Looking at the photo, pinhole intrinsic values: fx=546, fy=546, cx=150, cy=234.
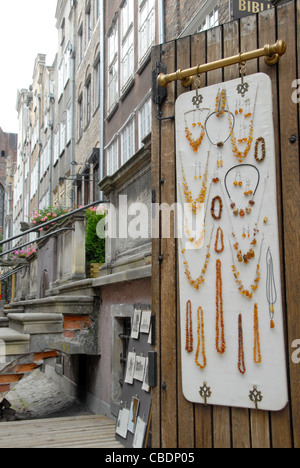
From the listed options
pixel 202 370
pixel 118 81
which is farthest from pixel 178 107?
pixel 118 81

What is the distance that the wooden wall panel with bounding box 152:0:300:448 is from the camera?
10.1 feet

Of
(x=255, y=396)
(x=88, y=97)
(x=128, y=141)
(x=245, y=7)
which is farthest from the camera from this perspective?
(x=88, y=97)

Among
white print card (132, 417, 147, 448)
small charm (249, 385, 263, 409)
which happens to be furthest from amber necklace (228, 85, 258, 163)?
white print card (132, 417, 147, 448)

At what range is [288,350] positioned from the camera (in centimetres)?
307

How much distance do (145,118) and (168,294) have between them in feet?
33.7

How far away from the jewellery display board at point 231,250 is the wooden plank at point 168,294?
84mm

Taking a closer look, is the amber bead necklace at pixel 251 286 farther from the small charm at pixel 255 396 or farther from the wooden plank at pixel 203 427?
the wooden plank at pixel 203 427

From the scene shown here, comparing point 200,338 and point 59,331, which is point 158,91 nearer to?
point 200,338

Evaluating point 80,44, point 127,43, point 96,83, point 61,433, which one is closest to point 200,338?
point 61,433

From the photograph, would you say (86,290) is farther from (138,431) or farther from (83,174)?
(83,174)

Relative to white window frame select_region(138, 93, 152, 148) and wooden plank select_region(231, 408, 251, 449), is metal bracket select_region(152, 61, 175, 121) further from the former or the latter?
white window frame select_region(138, 93, 152, 148)

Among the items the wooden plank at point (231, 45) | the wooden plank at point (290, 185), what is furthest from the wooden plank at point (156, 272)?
the wooden plank at point (290, 185)

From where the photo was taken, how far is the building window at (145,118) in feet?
42.8

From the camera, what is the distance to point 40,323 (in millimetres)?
6910
